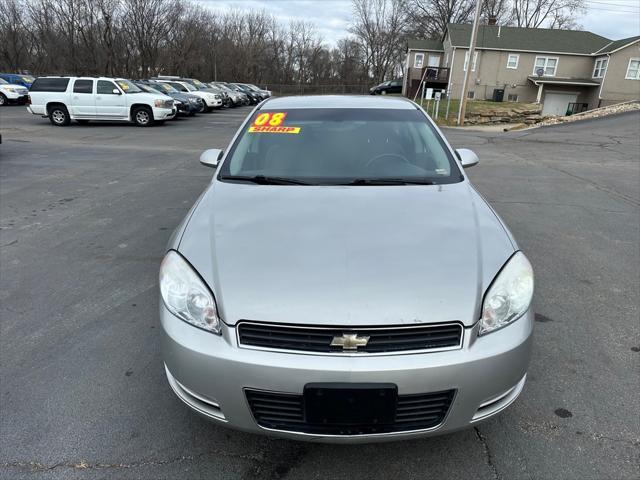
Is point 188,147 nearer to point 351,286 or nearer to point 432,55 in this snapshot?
point 351,286

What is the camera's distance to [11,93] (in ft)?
85.9

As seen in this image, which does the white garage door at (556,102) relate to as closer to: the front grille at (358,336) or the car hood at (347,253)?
the car hood at (347,253)

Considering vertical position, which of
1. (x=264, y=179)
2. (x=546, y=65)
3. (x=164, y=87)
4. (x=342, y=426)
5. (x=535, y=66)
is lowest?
(x=342, y=426)

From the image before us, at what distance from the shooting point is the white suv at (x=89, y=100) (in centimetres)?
1647

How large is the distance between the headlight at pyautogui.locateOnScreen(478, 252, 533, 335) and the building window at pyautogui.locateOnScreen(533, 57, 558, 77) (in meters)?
42.1

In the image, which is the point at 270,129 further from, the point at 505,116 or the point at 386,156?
the point at 505,116

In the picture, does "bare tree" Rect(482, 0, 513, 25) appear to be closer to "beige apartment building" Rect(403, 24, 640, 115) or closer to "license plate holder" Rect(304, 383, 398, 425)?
"beige apartment building" Rect(403, 24, 640, 115)

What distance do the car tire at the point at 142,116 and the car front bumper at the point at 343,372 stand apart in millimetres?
17228

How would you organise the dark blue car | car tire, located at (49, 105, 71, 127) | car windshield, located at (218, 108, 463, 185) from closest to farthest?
car windshield, located at (218, 108, 463, 185) → car tire, located at (49, 105, 71, 127) → the dark blue car

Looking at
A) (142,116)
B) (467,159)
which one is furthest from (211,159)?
(142,116)

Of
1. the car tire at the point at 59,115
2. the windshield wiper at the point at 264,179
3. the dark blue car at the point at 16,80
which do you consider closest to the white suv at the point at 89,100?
the car tire at the point at 59,115

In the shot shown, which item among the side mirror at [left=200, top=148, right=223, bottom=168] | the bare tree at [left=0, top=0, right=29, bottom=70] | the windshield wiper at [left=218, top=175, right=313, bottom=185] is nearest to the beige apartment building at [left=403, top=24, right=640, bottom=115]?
the side mirror at [left=200, top=148, right=223, bottom=168]

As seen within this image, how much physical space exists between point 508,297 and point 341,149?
167 centimetres

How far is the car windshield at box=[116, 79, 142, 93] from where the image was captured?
54.7ft
